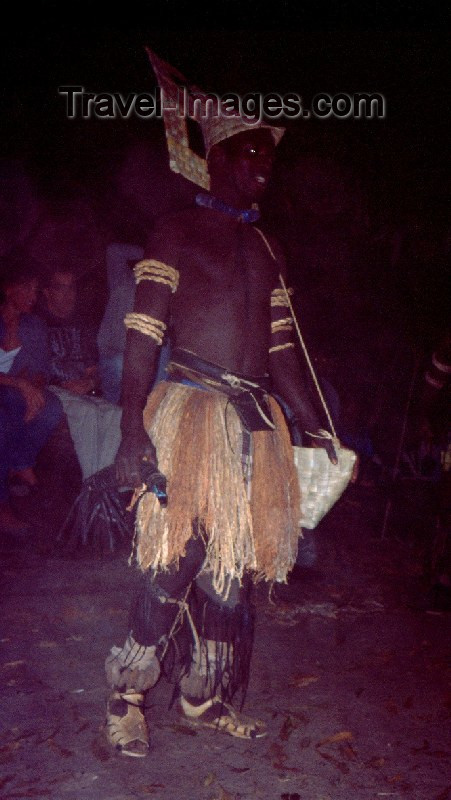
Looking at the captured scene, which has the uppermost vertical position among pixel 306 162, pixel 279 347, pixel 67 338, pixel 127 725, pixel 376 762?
pixel 306 162

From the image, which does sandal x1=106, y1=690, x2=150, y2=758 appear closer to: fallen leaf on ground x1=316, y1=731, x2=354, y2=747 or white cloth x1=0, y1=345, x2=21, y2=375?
fallen leaf on ground x1=316, y1=731, x2=354, y2=747

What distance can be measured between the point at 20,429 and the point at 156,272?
9.49ft

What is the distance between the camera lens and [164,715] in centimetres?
250

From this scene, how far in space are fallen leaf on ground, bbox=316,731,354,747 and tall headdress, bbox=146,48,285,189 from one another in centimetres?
220

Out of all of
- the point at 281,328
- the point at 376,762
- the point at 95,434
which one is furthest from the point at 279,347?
the point at 95,434

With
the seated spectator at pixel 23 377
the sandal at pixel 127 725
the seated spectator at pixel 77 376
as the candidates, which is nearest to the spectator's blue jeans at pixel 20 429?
the seated spectator at pixel 23 377

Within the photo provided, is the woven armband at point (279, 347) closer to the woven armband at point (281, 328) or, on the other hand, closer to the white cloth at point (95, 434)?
the woven armband at point (281, 328)

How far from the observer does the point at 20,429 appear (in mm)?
4668

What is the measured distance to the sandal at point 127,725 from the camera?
2.23m

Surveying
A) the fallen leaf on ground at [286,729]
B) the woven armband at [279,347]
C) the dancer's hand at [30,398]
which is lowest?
the fallen leaf on ground at [286,729]

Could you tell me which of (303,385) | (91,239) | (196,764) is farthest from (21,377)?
(196,764)

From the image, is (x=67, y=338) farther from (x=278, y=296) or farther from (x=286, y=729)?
(x=286, y=729)

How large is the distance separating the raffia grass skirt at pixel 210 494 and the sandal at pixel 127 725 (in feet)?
1.72

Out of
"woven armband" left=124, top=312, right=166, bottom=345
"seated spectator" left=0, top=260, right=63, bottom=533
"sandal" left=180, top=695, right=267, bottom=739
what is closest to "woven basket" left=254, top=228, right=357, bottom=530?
"woven armband" left=124, top=312, right=166, bottom=345
